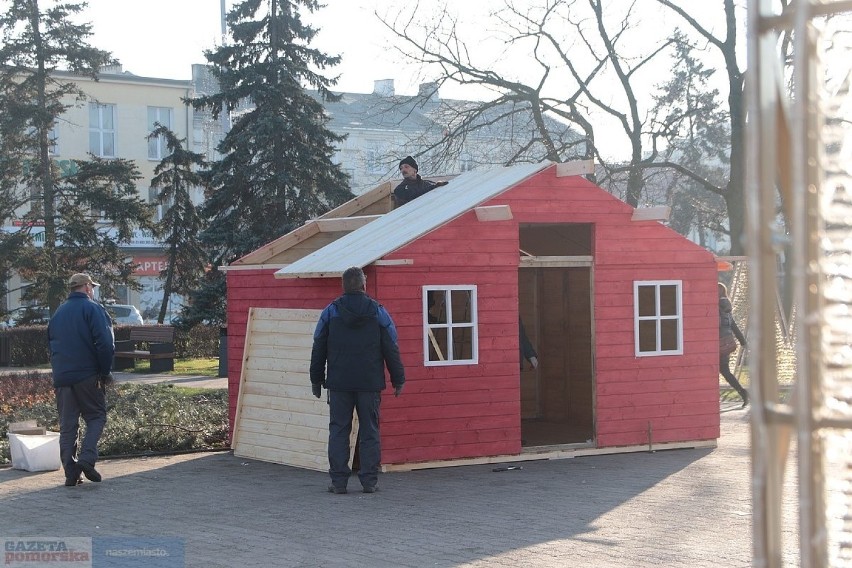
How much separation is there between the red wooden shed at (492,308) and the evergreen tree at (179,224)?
2408 cm

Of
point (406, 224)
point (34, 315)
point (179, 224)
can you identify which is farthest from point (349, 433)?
point (179, 224)

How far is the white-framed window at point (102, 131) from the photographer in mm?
54750

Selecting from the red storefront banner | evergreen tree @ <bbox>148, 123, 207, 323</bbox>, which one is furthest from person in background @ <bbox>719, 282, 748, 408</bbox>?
the red storefront banner

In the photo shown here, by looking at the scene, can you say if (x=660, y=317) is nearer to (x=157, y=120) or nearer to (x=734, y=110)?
(x=734, y=110)

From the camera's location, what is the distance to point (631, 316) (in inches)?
513

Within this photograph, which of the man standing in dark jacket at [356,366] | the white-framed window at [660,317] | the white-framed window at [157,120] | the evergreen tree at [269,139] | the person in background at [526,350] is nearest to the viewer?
the man standing in dark jacket at [356,366]

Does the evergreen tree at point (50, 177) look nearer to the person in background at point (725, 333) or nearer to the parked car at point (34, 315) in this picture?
the parked car at point (34, 315)

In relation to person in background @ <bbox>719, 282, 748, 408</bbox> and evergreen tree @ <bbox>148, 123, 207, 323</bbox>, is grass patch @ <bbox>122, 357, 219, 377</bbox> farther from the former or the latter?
person in background @ <bbox>719, 282, 748, 408</bbox>

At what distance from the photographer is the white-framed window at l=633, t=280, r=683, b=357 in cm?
1320

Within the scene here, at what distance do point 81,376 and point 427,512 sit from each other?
11.9ft

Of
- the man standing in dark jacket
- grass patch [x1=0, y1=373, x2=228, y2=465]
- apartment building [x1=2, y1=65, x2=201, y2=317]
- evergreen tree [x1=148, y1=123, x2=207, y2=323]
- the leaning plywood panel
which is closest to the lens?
the man standing in dark jacket

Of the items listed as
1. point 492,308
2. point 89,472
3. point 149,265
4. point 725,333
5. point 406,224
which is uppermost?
point 149,265

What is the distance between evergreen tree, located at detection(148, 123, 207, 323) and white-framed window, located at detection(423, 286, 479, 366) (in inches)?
1033

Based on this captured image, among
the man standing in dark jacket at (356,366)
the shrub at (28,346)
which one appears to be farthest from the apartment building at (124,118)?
the man standing in dark jacket at (356,366)
